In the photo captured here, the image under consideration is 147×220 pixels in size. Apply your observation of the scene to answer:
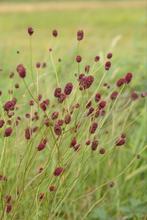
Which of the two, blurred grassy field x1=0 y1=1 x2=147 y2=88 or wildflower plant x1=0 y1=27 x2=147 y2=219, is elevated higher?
wildflower plant x1=0 y1=27 x2=147 y2=219

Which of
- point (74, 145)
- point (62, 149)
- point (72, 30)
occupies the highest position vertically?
point (74, 145)

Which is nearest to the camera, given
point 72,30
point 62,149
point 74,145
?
point 74,145

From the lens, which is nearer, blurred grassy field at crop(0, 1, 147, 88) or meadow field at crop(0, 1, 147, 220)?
meadow field at crop(0, 1, 147, 220)

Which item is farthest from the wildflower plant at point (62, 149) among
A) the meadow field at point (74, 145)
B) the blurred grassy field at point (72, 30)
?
the blurred grassy field at point (72, 30)

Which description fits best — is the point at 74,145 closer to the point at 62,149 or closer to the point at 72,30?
the point at 62,149

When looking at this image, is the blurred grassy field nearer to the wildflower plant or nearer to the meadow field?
the meadow field

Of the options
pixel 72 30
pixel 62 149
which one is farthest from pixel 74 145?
pixel 72 30

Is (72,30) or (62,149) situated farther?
(72,30)

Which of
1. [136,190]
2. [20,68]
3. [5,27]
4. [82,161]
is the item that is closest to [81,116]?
[82,161]

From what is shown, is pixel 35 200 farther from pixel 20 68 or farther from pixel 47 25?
pixel 47 25

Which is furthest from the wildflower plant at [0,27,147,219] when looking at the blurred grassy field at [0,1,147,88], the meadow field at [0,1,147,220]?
the blurred grassy field at [0,1,147,88]

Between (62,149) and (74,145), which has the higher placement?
(74,145)
